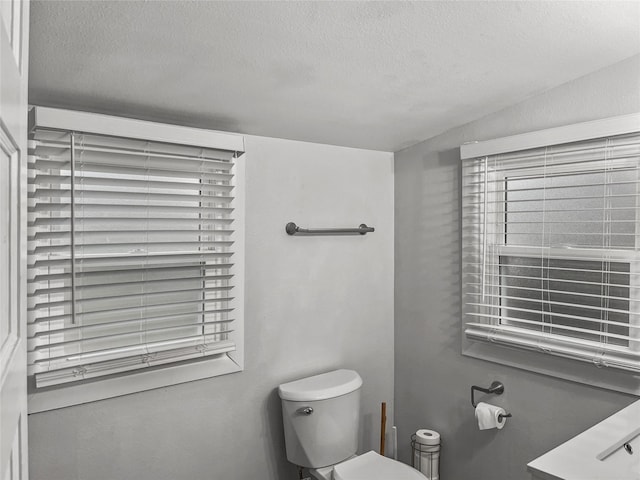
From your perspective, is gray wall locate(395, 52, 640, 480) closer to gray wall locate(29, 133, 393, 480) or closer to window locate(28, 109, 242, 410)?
gray wall locate(29, 133, 393, 480)

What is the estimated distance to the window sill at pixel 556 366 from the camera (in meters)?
1.83

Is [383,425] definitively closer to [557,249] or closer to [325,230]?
[325,230]

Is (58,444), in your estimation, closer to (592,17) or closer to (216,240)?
(216,240)

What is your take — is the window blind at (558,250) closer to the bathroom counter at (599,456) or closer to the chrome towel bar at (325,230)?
the bathroom counter at (599,456)

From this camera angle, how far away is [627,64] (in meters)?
1.83

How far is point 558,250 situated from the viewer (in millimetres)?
2072

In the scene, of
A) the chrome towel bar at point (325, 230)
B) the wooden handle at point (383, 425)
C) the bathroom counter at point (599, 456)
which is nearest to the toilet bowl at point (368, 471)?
the wooden handle at point (383, 425)

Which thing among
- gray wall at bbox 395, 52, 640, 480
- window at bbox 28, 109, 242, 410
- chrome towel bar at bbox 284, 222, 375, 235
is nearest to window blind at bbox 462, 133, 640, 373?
gray wall at bbox 395, 52, 640, 480

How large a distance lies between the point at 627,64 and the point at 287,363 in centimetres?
193

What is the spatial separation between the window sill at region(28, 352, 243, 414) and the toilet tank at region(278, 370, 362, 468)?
0.30m

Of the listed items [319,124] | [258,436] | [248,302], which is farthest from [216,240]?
[258,436]

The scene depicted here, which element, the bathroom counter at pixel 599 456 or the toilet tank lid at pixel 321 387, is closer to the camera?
the bathroom counter at pixel 599 456

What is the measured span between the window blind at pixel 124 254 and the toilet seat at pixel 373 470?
0.77 metres

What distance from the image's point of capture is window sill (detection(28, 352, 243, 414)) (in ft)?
5.57
